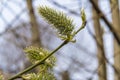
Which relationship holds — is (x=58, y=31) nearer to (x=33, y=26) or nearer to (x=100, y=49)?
(x=100, y=49)

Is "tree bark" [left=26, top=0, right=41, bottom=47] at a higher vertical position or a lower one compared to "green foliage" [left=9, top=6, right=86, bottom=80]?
higher

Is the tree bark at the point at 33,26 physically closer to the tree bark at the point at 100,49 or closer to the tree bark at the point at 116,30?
the tree bark at the point at 100,49

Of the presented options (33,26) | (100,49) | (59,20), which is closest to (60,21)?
(59,20)

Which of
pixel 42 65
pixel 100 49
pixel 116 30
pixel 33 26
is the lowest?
pixel 42 65

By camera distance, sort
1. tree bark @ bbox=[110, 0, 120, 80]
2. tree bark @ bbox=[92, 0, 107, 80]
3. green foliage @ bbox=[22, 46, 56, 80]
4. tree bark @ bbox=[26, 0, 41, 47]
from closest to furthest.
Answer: green foliage @ bbox=[22, 46, 56, 80], tree bark @ bbox=[92, 0, 107, 80], tree bark @ bbox=[110, 0, 120, 80], tree bark @ bbox=[26, 0, 41, 47]

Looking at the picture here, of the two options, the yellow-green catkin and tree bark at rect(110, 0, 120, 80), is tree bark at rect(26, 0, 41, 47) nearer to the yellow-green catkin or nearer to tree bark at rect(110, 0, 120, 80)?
tree bark at rect(110, 0, 120, 80)

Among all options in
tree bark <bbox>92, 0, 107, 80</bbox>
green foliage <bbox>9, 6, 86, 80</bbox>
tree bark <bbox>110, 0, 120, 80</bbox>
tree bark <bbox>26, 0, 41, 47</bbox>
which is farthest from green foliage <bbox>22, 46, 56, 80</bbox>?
tree bark <bbox>26, 0, 41, 47</bbox>

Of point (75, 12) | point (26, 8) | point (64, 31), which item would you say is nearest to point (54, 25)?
point (64, 31)

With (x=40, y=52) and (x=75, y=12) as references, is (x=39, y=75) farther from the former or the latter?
(x=75, y=12)
